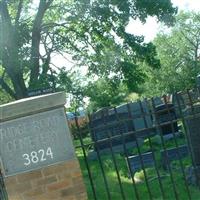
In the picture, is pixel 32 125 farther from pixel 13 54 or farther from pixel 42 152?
pixel 13 54

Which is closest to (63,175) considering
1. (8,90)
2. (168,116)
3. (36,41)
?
(168,116)

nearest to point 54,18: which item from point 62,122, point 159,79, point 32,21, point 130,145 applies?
point 32,21

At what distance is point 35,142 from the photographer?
Answer: 5.12m

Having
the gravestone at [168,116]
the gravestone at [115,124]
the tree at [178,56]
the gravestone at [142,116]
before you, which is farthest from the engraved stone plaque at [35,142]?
the tree at [178,56]

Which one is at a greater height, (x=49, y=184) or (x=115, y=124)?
(x=115, y=124)

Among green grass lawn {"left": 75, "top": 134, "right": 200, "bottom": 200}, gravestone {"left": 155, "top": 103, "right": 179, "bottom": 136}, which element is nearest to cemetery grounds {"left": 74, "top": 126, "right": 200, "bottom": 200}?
green grass lawn {"left": 75, "top": 134, "right": 200, "bottom": 200}

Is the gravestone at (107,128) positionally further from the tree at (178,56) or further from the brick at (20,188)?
the tree at (178,56)

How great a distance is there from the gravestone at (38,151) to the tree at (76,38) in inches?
483

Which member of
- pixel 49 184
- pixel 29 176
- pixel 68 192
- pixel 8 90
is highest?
pixel 8 90

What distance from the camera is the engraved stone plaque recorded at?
5090mm

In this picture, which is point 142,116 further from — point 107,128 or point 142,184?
point 142,184

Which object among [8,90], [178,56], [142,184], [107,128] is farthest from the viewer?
[178,56]

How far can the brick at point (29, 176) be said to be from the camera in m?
5.10

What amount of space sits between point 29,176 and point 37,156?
0.21 m
